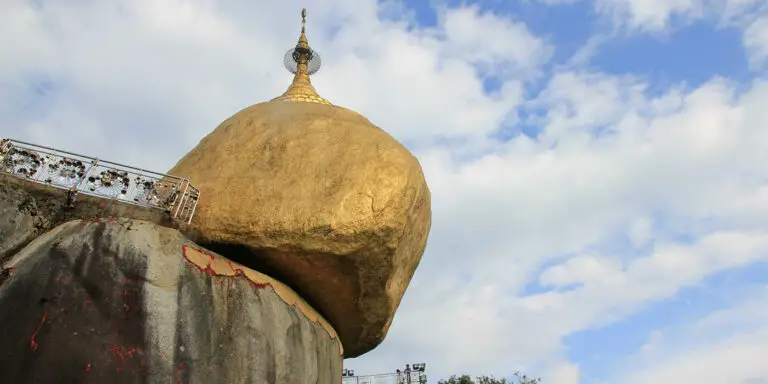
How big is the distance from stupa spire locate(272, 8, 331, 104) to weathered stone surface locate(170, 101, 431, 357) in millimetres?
2264

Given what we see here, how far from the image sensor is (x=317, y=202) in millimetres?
8016

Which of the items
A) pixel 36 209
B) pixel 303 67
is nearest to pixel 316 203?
pixel 36 209

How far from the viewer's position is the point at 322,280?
8.60m

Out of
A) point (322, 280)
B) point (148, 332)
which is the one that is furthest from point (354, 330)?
point (148, 332)

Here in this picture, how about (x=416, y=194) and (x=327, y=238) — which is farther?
(x=416, y=194)

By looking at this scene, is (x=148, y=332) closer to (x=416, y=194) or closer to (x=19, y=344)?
(x=19, y=344)

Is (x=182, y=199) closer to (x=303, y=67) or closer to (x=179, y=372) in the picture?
(x=179, y=372)

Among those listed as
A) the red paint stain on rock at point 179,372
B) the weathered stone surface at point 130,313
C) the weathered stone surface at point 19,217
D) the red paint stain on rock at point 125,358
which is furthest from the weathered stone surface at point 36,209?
the red paint stain on rock at point 179,372

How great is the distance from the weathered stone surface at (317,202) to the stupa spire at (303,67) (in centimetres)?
226

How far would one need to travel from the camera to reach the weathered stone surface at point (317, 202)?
26.0ft

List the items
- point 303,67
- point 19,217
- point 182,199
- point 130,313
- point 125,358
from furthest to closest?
point 303,67 → point 182,199 → point 19,217 → point 130,313 → point 125,358

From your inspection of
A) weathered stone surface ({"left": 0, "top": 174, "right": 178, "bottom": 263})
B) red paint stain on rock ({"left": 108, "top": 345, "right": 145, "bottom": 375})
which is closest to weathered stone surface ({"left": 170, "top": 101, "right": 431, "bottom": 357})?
weathered stone surface ({"left": 0, "top": 174, "right": 178, "bottom": 263})

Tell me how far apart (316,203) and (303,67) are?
17.9 ft

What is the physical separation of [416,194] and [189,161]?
11.0ft
